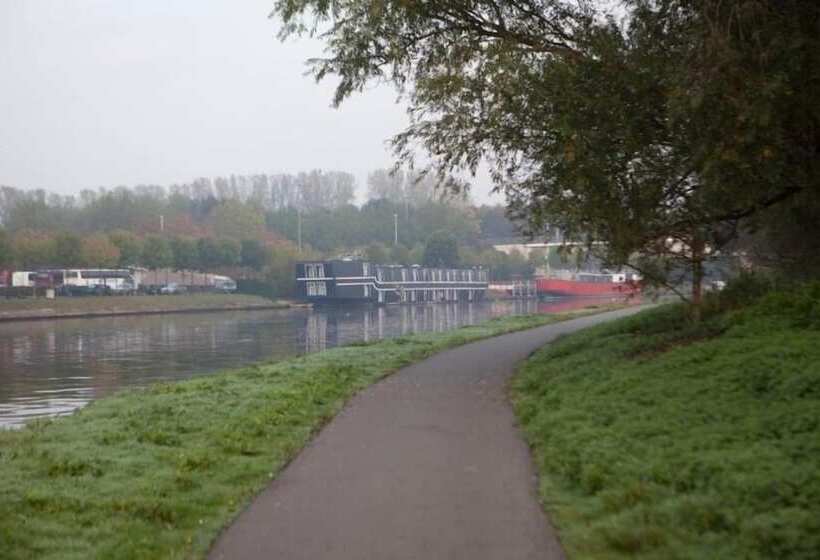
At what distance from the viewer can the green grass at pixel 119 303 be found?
64.9 meters

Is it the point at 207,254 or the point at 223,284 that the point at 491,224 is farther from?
the point at 207,254

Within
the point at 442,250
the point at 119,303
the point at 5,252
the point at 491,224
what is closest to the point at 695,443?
the point at 119,303

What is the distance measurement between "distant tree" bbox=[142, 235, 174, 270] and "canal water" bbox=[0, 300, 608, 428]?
20.4m

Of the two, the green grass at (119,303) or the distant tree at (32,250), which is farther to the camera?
the distant tree at (32,250)

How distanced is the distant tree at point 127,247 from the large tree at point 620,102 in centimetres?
6888

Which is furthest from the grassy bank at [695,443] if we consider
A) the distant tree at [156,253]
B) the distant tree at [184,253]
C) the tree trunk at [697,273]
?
the distant tree at [184,253]

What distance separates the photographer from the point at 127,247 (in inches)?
3327

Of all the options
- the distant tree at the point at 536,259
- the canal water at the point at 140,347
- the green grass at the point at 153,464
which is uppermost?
the distant tree at the point at 536,259

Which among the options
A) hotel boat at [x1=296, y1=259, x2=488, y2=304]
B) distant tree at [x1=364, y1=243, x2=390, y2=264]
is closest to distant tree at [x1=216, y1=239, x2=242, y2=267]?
distant tree at [x1=364, y1=243, x2=390, y2=264]

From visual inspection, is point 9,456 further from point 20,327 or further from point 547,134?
point 20,327

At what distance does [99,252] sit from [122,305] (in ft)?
31.0

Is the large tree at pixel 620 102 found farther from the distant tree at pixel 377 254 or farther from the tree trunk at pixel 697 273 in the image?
the distant tree at pixel 377 254

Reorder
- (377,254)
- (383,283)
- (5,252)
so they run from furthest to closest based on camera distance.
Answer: (377,254) → (5,252) → (383,283)

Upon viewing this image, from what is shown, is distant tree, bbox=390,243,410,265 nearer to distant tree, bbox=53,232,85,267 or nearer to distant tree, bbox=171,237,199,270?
distant tree, bbox=171,237,199,270
